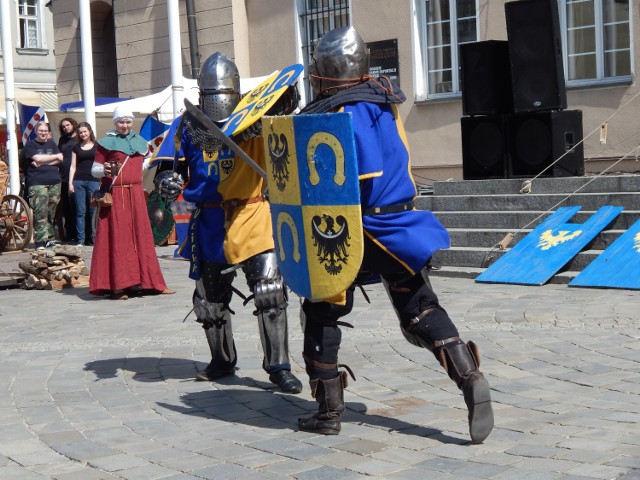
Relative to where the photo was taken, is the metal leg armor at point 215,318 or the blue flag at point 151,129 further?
the blue flag at point 151,129

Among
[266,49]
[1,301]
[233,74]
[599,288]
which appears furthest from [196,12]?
[233,74]

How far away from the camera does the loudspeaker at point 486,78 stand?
13.1 meters

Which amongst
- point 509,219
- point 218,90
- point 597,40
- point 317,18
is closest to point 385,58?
point 317,18

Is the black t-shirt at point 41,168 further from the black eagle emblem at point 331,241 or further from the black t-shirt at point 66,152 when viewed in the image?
the black eagle emblem at point 331,241

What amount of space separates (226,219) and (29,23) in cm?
3463

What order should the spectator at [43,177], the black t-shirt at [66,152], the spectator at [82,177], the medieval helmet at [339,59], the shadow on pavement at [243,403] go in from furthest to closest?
the black t-shirt at [66,152] → the spectator at [43,177] → the spectator at [82,177] → the shadow on pavement at [243,403] → the medieval helmet at [339,59]

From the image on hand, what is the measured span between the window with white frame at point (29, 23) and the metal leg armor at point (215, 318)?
3409 cm

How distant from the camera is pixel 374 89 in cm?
511

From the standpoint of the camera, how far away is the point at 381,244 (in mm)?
4992

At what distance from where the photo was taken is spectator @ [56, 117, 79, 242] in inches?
645

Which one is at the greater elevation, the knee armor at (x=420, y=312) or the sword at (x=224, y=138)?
the sword at (x=224, y=138)

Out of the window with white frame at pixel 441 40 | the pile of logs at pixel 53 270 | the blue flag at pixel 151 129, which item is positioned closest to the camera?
the pile of logs at pixel 53 270

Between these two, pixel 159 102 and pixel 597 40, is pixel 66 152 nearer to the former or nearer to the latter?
pixel 159 102

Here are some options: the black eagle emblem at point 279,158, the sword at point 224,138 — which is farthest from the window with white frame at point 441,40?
the black eagle emblem at point 279,158
